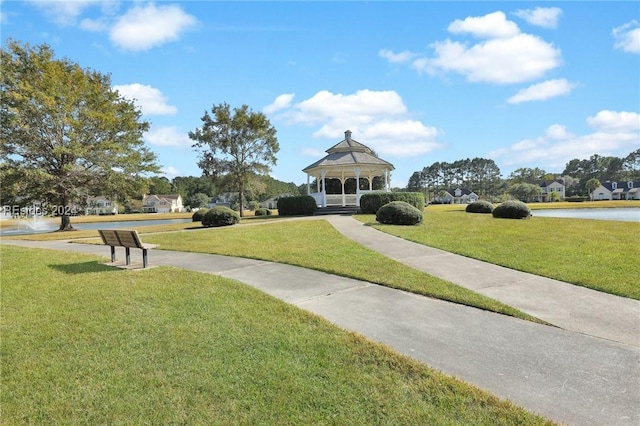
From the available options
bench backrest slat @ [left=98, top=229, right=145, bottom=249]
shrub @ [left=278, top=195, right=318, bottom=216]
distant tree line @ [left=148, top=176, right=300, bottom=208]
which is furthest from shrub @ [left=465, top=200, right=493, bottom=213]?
distant tree line @ [left=148, top=176, right=300, bottom=208]

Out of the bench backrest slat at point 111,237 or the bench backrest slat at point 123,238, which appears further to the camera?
the bench backrest slat at point 111,237

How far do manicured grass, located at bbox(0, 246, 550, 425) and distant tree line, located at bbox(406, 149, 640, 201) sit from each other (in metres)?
102

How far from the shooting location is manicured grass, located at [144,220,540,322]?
5682 millimetres

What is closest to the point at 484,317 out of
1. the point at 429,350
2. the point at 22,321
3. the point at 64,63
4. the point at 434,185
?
the point at 429,350

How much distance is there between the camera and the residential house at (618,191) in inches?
3159

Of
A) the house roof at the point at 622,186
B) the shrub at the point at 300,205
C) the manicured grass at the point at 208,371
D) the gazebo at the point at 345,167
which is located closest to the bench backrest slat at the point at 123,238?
the manicured grass at the point at 208,371

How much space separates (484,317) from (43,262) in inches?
365

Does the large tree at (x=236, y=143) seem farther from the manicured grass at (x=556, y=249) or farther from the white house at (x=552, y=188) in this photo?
the white house at (x=552, y=188)

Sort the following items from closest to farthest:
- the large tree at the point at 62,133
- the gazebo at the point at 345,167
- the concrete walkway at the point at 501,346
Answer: the concrete walkway at the point at 501,346, the large tree at the point at 62,133, the gazebo at the point at 345,167

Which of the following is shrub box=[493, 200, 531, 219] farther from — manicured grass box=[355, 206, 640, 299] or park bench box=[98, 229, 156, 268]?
park bench box=[98, 229, 156, 268]

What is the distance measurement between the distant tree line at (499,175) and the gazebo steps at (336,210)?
81.2 m

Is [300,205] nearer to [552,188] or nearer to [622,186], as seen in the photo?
[552,188]

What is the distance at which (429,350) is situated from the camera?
3.72 m

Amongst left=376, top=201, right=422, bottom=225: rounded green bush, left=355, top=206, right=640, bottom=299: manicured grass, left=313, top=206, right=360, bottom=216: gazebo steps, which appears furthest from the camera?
left=313, top=206, right=360, bottom=216: gazebo steps
